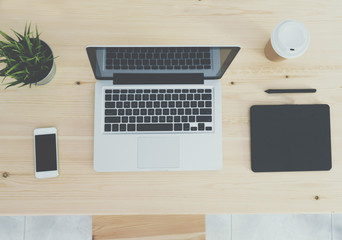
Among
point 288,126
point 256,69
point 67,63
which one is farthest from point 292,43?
point 67,63

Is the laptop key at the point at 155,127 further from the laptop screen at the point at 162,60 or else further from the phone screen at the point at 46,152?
the phone screen at the point at 46,152

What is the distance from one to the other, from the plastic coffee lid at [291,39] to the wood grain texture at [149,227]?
0.65 metres

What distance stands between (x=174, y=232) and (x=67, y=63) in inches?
28.0

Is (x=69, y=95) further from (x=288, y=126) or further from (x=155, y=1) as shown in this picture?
(x=288, y=126)

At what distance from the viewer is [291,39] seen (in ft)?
2.64

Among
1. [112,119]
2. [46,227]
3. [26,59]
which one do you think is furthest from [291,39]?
[46,227]

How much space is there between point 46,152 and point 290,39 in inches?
31.9

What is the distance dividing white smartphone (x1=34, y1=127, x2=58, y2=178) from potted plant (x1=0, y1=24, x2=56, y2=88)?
0.16 metres

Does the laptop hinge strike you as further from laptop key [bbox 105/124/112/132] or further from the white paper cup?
the white paper cup

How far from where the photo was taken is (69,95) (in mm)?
875

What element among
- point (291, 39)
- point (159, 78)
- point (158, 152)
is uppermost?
point (291, 39)

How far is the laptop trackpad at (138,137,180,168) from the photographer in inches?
33.4

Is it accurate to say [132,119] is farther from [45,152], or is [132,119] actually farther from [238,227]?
[238,227]

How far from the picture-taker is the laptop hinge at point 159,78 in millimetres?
857
